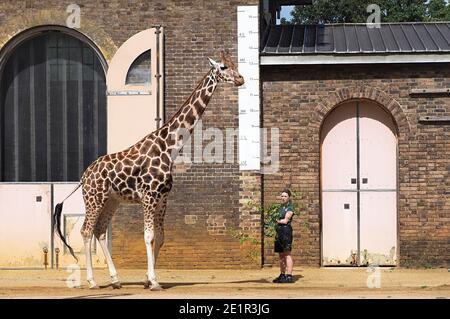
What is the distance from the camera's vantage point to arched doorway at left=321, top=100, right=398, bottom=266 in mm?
19266

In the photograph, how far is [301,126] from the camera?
62.6ft

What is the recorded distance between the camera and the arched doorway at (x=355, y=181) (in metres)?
19.3

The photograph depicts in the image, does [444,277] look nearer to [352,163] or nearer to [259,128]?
[352,163]

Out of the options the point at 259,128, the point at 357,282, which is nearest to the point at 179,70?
the point at 259,128

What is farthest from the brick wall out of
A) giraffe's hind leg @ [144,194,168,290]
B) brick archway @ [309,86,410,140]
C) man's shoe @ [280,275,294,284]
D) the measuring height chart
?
giraffe's hind leg @ [144,194,168,290]

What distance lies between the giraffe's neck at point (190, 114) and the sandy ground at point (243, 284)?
7.36 feet

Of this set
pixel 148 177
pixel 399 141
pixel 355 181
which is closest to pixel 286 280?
pixel 148 177

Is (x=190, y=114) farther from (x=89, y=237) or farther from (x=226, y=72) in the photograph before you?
(x=89, y=237)

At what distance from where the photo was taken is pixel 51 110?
19.7 metres

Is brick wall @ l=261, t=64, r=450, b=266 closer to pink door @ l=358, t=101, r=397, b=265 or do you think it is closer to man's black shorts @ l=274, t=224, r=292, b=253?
pink door @ l=358, t=101, r=397, b=265

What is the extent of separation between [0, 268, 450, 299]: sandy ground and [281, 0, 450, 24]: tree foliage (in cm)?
2944

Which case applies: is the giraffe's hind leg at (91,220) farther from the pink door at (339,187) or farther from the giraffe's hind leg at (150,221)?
the pink door at (339,187)

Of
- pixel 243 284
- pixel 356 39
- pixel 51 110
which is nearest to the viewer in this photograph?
pixel 243 284

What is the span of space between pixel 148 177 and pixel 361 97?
16.2ft
